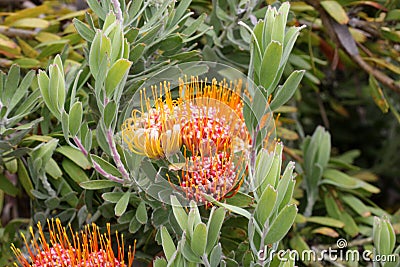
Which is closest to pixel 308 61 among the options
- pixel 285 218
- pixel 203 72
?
pixel 203 72

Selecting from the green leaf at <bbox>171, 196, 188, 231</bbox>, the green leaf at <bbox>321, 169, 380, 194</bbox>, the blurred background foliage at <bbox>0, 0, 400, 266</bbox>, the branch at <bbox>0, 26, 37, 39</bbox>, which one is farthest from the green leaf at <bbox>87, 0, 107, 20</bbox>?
the green leaf at <bbox>321, 169, 380, 194</bbox>

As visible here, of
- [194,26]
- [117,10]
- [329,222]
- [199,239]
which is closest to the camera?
[199,239]

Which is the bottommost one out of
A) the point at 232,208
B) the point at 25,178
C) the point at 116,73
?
the point at 25,178

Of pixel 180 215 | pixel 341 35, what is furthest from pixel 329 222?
pixel 180 215

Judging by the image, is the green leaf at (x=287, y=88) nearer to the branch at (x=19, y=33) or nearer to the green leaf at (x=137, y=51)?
the green leaf at (x=137, y=51)

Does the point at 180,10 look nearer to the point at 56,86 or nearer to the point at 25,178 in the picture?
the point at 56,86

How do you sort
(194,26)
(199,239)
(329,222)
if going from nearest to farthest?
1. (199,239)
2. (194,26)
3. (329,222)
